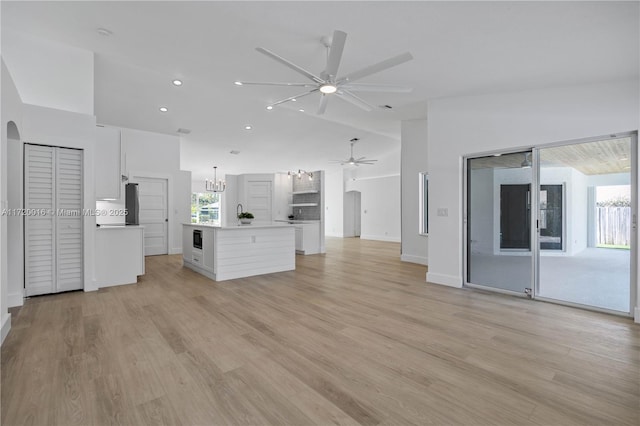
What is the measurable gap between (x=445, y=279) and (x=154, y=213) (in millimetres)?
7133

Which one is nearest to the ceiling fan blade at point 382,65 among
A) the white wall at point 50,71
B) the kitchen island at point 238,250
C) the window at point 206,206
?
the kitchen island at point 238,250

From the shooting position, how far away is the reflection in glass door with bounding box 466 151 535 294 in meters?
4.08

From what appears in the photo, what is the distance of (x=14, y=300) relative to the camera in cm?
353

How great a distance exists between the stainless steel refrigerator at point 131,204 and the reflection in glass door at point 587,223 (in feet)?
24.0

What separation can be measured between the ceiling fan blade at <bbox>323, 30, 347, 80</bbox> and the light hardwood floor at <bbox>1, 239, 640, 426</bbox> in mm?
2661

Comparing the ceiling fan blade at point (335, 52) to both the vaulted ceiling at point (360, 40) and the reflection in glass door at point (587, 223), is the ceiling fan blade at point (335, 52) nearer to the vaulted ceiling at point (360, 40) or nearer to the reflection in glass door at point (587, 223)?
the vaulted ceiling at point (360, 40)

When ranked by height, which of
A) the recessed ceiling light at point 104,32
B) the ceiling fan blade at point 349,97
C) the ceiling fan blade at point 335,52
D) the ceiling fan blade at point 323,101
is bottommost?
the ceiling fan blade at point 323,101

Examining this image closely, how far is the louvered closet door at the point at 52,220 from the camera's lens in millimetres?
3859

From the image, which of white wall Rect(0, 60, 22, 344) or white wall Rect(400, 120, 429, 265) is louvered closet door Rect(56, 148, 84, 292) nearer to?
white wall Rect(0, 60, 22, 344)

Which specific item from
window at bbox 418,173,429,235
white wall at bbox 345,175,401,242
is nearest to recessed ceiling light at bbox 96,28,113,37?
window at bbox 418,173,429,235

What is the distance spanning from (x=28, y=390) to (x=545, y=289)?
5476 mm

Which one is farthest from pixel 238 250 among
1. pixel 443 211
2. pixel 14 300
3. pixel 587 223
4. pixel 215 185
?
pixel 215 185

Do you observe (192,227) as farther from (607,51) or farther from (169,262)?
(607,51)

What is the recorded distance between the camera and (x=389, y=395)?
185 cm
